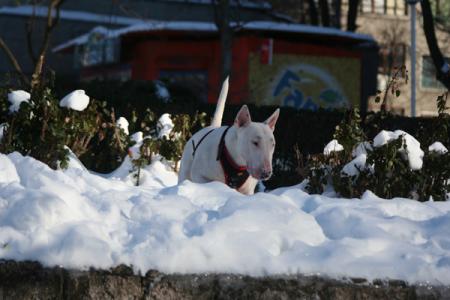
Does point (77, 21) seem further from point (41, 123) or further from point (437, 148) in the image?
point (437, 148)

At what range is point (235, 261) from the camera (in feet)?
14.9

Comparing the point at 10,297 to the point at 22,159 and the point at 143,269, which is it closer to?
the point at 143,269

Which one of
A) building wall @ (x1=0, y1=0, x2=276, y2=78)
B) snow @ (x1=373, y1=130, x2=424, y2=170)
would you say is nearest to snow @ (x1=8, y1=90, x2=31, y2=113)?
snow @ (x1=373, y1=130, x2=424, y2=170)

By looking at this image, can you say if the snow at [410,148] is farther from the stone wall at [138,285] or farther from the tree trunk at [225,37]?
the tree trunk at [225,37]

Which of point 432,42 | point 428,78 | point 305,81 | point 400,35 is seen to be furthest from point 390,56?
point 432,42

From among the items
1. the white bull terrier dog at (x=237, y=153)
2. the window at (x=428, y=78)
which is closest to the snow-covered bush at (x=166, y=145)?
the white bull terrier dog at (x=237, y=153)

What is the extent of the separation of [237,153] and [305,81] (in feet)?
73.8

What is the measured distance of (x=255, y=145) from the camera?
23.8 feet

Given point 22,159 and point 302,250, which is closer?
point 302,250

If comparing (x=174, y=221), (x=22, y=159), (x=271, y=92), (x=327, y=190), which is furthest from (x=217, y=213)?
(x=271, y=92)

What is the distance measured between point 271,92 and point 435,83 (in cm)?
2136

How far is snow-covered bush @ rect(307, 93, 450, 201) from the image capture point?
6.89 metres

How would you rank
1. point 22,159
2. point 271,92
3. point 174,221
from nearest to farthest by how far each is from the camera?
point 174,221 < point 22,159 < point 271,92

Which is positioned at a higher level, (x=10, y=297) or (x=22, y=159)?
(x=22, y=159)
